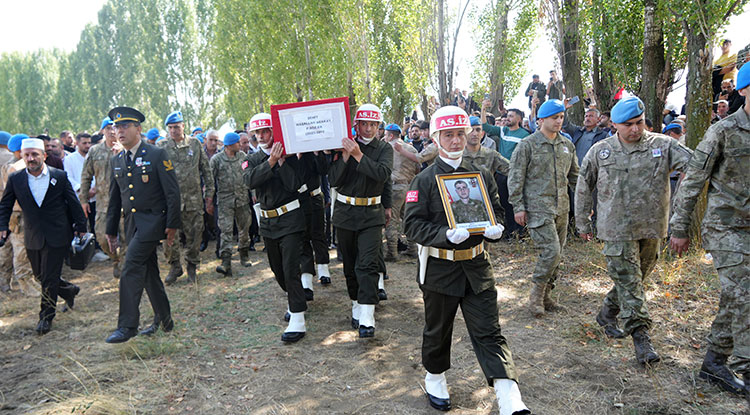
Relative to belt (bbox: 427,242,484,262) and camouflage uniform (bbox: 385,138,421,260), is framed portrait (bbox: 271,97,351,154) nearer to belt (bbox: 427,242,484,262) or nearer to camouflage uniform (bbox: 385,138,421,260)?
belt (bbox: 427,242,484,262)

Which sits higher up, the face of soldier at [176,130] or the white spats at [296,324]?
the face of soldier at [176,130]

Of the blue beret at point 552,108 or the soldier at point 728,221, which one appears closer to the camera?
the soldier at point 728,221

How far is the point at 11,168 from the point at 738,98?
13.3 metres

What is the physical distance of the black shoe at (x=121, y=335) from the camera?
16.1ft

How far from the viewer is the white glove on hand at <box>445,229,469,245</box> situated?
3014mm

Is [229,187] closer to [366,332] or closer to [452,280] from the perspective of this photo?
[366,332]

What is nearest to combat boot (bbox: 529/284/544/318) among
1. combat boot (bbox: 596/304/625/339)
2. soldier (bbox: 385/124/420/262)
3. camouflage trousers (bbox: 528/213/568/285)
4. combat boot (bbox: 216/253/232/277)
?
camouflage trousers (bbox: 528/213/568/285)

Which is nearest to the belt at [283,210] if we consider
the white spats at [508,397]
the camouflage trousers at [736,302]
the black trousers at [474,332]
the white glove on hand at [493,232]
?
the black trousers at [474,332]

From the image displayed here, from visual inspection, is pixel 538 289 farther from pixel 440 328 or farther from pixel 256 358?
pixel 256 358

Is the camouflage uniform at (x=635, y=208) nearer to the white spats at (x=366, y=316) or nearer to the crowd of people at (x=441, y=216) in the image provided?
the crowd of people at (x=441, y=216)

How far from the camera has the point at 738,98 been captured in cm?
976

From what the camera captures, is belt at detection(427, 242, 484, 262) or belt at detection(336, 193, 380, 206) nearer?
belt at detection(427, 242, 484, 262)

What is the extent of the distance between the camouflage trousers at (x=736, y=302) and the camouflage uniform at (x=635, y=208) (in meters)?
0.71

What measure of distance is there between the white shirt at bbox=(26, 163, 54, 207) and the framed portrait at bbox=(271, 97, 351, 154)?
3.29m
